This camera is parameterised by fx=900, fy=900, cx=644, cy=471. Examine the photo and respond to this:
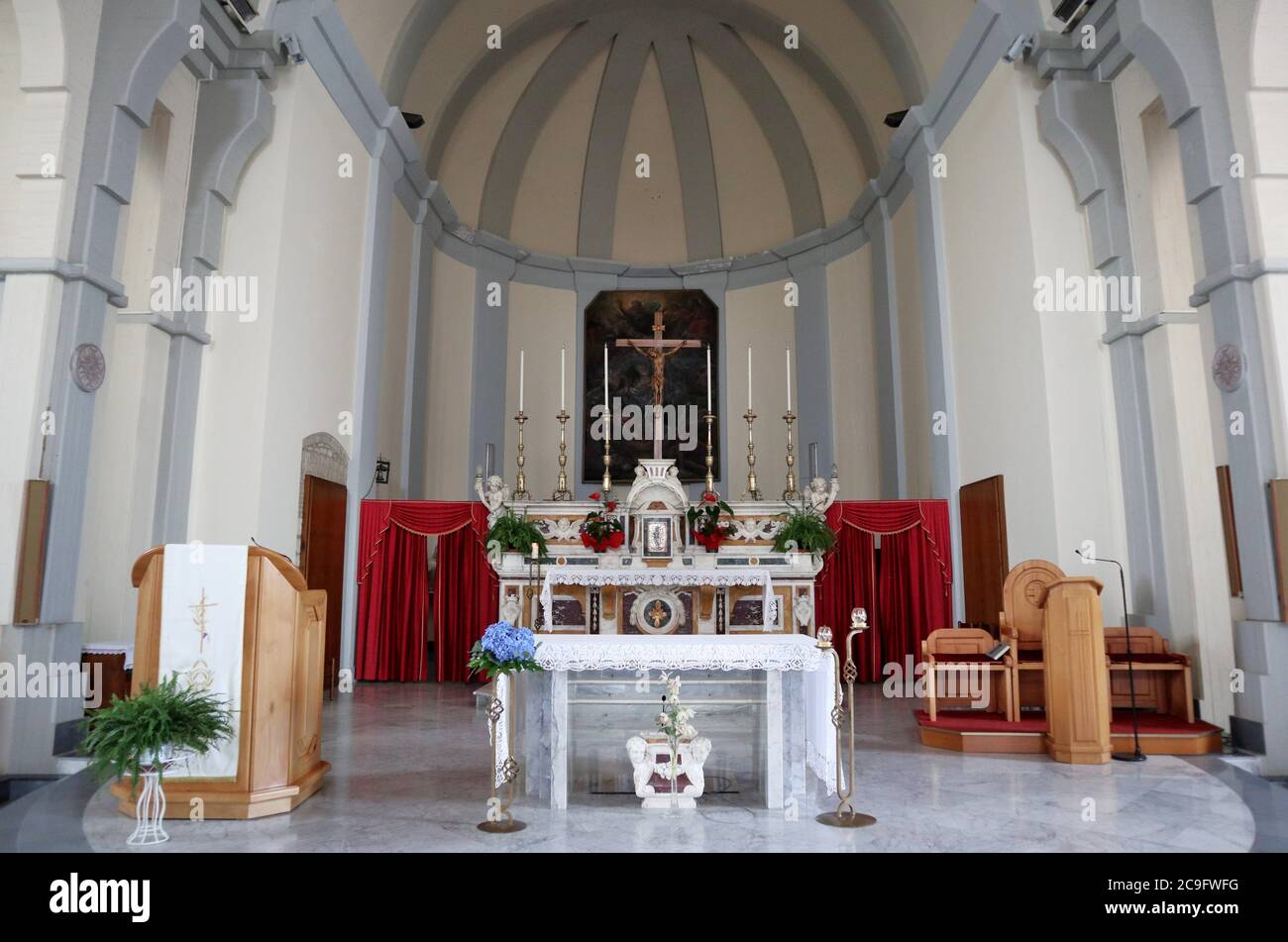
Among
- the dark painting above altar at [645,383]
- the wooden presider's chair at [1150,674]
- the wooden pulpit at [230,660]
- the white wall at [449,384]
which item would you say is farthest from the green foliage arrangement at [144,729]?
the dark painting above altar at [645,383]

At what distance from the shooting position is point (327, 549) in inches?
382

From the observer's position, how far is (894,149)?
11.7m

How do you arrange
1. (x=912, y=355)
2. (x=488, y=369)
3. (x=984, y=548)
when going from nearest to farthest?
(x=984, y=548)
(x=912, y=355)
(x=488, y=369)

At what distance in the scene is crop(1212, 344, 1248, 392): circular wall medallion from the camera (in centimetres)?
643

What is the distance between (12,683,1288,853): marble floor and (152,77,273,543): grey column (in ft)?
9.60

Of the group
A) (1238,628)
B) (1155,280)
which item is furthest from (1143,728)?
(1155,280)

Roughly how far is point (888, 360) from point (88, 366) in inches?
390

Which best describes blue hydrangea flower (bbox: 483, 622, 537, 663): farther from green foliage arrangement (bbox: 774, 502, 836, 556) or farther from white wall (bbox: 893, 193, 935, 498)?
white wall (bbox: 893, 193, 935, 498)

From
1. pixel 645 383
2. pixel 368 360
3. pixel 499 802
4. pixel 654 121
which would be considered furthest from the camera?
pixel 654 121

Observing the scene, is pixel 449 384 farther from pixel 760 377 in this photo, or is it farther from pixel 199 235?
pixel 199 235

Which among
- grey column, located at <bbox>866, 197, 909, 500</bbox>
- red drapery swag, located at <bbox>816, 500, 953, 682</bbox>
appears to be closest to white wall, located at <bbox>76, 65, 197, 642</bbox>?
red drapery swag, located at <bbox>816, 500, 953, 682</bbox>

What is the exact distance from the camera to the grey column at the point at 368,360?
10320 millimetres

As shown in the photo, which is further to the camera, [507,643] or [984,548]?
[984,548]

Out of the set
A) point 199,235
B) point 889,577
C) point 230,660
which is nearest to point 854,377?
point 889,577
